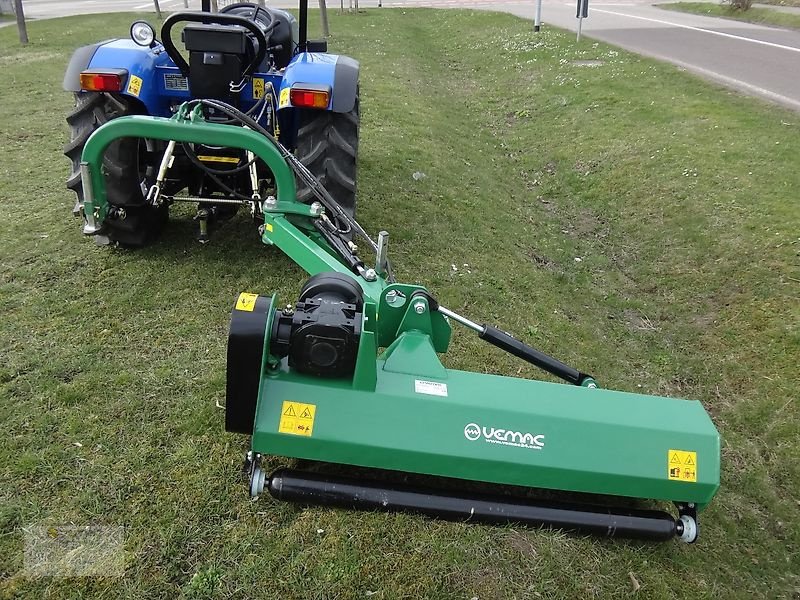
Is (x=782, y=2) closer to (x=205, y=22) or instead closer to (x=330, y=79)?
(x=330, y=79)

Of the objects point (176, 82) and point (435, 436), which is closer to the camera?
point (435, 436)

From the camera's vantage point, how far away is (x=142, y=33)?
419 centimetres

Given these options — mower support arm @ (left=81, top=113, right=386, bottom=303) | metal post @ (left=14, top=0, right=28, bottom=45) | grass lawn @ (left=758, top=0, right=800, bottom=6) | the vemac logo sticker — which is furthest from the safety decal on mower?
grass lawn @ (left=758, top=0, right=800, bottom=6)

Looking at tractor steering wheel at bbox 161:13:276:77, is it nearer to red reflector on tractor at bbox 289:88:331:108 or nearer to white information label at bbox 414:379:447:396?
red reflector on tractor at bbox 289:88:331:108

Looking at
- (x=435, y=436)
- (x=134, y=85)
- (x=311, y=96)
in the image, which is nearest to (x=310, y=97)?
(x=311, y=96)

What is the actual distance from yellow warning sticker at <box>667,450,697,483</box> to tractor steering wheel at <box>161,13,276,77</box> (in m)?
3.16

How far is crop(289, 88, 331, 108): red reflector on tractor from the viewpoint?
3979mm

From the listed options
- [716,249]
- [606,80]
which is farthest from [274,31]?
[606,80]

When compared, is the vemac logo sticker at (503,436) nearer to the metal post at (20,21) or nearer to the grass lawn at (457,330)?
the grass lawn at (457,330)

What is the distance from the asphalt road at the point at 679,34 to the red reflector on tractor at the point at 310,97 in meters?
7.25

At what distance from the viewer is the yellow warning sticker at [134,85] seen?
13.5 feet

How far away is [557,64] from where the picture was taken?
11.6 m

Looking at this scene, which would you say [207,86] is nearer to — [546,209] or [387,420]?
[387,420]

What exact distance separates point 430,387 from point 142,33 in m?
3.15
